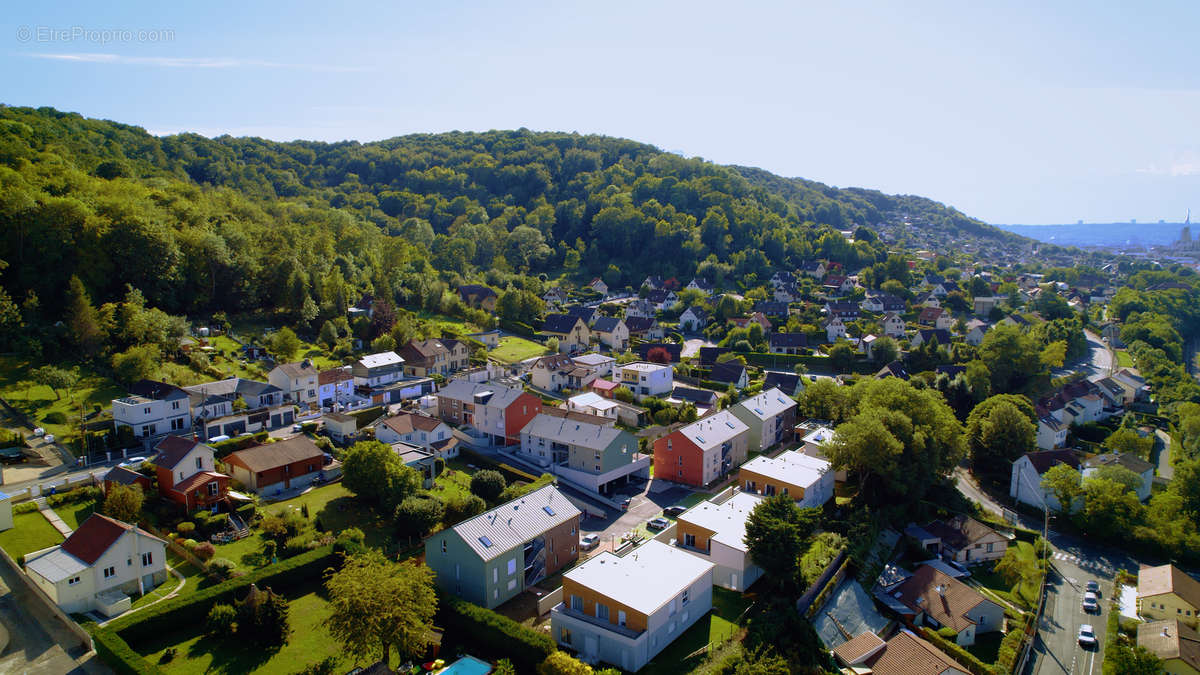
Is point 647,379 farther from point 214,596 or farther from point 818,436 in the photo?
point 214,596

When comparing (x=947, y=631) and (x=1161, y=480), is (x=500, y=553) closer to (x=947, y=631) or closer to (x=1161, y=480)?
(x=947, y=631)

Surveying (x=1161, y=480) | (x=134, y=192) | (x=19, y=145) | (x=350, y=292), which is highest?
(x=19, y=145)

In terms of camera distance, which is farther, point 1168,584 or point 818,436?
point 818,436

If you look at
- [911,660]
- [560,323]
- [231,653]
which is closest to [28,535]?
[231,653]

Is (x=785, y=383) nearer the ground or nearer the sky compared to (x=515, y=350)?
nearer the sky

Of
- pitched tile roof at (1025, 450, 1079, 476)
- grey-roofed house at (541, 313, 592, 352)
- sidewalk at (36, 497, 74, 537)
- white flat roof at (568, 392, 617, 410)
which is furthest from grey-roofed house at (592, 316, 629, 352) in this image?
sidewalk at (36, 497, 74, 537)

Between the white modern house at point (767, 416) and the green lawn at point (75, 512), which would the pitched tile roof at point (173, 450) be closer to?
the green lawn at point (75, 512)

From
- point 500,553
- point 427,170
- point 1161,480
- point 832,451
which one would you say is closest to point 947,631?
point 832,451
